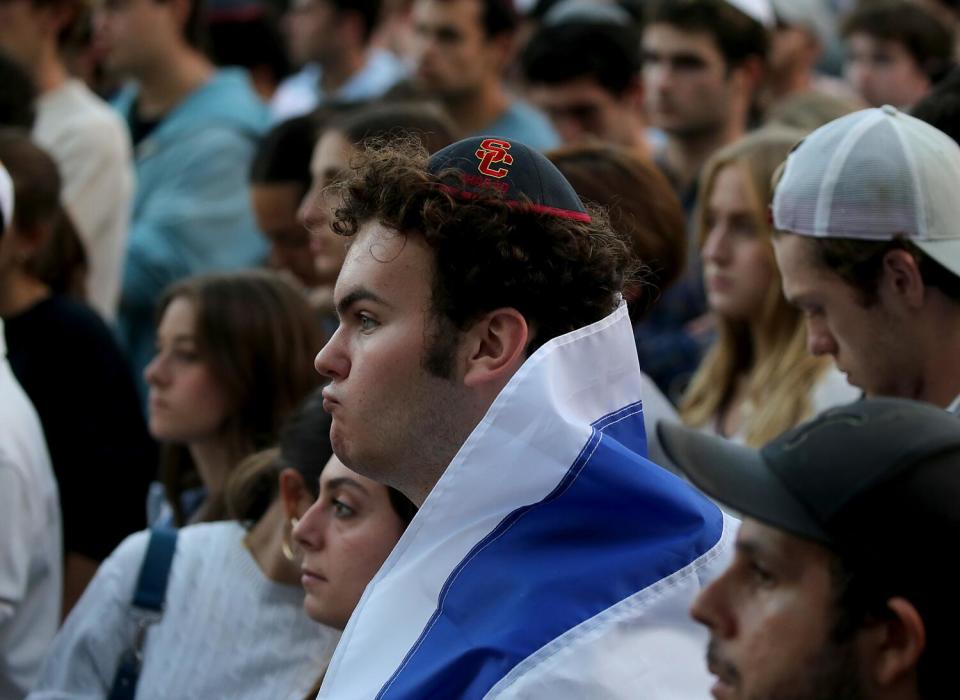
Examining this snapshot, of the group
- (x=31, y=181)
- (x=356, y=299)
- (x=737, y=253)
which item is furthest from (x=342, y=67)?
(x=356, y=299)

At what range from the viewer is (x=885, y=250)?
2.90 metres

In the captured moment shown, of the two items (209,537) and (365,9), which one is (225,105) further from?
(209,537)

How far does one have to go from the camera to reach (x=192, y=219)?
610cm

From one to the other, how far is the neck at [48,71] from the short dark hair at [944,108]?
3.99m

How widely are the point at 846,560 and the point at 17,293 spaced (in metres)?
3.58

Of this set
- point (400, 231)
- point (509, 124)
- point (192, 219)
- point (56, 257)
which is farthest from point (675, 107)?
point (400, 231)

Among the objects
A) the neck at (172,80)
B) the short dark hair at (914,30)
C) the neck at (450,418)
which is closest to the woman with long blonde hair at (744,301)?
the neck at (450,418)

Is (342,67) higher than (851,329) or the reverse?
the reverse

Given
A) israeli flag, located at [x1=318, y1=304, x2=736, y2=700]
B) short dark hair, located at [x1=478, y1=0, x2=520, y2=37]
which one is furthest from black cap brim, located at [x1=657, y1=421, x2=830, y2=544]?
short dark hair, located at [x1=478, y1=0, x2=520, y2=37]

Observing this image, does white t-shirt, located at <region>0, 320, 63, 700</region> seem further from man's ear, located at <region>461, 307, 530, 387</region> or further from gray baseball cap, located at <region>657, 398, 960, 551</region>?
gray baseball cap, located at <region>657, 398, 960, 551</region>

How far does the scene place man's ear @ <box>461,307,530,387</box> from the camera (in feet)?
8.05

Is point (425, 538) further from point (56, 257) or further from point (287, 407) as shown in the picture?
point (56, 257)

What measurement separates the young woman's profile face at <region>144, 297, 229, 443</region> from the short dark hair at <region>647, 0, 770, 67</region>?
2796 millimetres

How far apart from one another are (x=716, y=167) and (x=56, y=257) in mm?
2147
